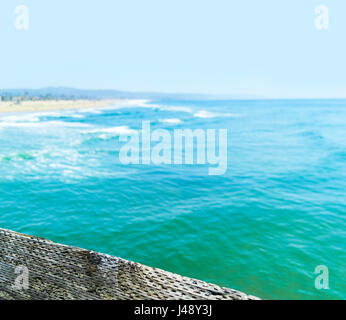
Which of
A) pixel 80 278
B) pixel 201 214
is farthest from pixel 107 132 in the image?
pixel 80 278

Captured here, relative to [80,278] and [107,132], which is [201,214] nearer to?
[80,278]

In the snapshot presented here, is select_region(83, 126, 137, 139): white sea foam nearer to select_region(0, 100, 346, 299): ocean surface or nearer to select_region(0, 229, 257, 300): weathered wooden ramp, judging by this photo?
select_region(0, 100, 346, 299): ocean surface

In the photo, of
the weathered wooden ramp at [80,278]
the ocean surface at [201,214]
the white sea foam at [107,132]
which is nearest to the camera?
the weathered wooden ramp at [80,278]

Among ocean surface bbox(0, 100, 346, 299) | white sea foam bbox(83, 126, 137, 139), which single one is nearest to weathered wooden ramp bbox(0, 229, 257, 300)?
ocean surface bbox(0, 100, 346, 299)

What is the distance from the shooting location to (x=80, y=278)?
8453 millimetres

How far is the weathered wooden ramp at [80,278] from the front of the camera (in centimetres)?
793

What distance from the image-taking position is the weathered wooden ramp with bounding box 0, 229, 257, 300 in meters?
7.93

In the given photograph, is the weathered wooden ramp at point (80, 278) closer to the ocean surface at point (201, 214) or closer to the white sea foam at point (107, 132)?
the ocean surface at point (201, 214)

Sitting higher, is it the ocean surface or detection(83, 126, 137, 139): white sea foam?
detection(83, 126, 137, 139): white sea foam

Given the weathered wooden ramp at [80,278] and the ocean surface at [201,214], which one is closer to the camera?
the weathered wooden ramp at [80,278]

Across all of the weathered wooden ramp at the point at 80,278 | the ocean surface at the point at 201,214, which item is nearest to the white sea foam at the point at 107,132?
the ocean surface at the point at 201,214

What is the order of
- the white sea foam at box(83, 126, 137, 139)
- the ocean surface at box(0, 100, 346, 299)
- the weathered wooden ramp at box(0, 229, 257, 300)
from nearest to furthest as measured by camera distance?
the weathered wooden ramp at box(0, 229, 257, 300)
the ocean surface at box(0, 100, 346, 299)
the white sea foam at box(83, 126, 137, 139)

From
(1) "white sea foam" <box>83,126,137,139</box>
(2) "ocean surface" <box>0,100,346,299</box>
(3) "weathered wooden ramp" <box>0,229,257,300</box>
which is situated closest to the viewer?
(3) "weathered wooden ramp" <box>0,229,257,300</box>

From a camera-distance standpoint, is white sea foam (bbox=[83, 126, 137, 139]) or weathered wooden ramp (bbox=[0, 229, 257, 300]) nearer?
weathered wooden ramp (bbox=[0, 229, 257, 300])
